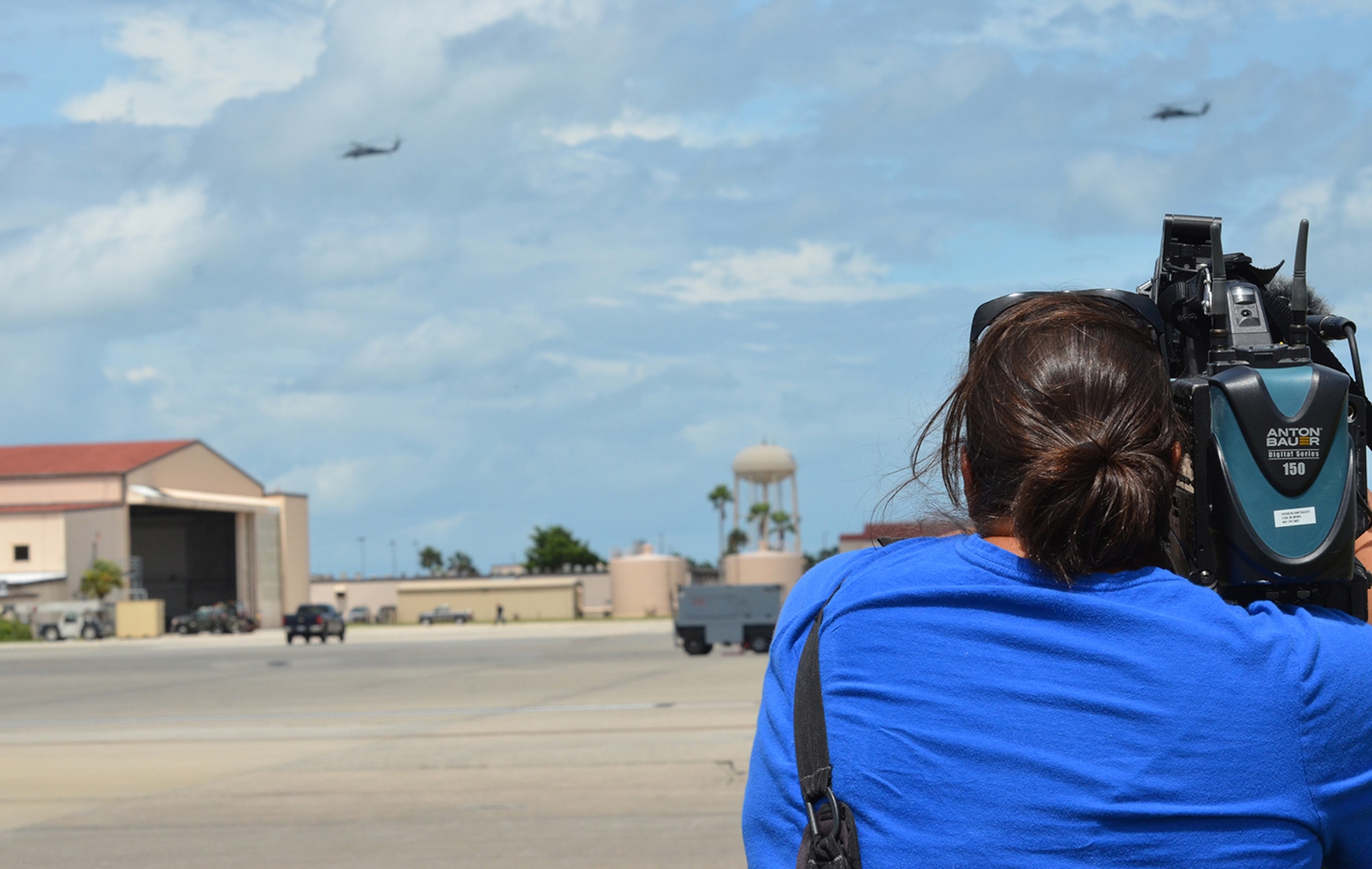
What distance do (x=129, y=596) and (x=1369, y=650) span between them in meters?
81.1

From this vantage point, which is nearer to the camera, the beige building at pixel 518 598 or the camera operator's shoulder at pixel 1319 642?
the camera operator's shoulder at pixel 1319 642

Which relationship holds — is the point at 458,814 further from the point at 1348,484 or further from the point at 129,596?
the point at 129,596

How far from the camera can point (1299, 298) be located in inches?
67.6

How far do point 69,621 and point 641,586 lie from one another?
40.5 metres


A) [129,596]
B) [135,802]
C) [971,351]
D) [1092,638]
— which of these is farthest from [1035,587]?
[129,596]

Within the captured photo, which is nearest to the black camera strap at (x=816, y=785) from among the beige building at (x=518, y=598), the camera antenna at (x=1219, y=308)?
the camera antenna at (x=1219, y=308)

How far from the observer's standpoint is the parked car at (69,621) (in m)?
64.9

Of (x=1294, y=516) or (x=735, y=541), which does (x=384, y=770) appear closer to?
(x=1294, y=516)

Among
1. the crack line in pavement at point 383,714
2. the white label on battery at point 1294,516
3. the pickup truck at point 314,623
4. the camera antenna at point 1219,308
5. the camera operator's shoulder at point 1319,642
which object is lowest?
the pickup truck at point 314,623

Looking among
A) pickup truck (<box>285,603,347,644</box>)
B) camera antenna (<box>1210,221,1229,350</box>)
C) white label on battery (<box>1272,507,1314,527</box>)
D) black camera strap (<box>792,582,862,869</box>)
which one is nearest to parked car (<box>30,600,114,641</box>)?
pickup truck (<box>285,603,347,644</box>)

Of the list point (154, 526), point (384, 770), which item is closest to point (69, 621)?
point (154, 526)

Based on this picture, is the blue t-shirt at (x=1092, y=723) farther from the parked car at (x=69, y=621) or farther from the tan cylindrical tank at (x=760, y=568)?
the tan cylindrical tank at (x=760, y=568)

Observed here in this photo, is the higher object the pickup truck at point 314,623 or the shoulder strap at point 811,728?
the shoulder strap at point 811,728

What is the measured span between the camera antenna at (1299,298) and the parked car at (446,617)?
302 feet
